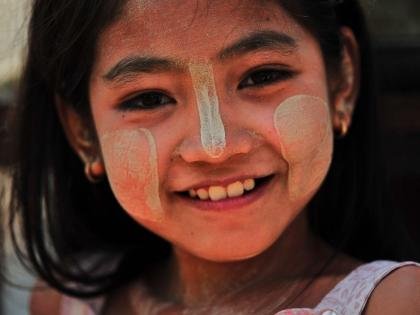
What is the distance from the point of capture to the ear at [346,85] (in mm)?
1797

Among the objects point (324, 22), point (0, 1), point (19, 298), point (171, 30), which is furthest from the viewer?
point (19, 298)

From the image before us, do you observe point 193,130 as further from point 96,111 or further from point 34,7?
point 34,7

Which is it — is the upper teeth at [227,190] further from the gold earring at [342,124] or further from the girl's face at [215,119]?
the gold earring at [342,124]

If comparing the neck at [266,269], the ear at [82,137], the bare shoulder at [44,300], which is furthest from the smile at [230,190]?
the bare shoulder at [44,300]

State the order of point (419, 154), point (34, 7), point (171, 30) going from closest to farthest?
point (171, 30), point (34, 7), point (419, 154)

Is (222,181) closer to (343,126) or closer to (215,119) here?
(215,119)

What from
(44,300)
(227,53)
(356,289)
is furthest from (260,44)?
(44,300)

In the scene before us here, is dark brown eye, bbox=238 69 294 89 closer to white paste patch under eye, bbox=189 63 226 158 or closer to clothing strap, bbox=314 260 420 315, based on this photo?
white paste patch under eye, bbox=189 63 226 158

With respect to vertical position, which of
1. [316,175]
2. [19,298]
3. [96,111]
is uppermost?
[96,111]

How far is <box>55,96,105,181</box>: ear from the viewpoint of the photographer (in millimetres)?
1896

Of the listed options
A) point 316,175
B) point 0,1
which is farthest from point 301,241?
point 0,1

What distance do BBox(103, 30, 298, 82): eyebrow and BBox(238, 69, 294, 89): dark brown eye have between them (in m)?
0.04

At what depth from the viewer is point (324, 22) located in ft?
5.71

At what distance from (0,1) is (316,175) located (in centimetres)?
94
